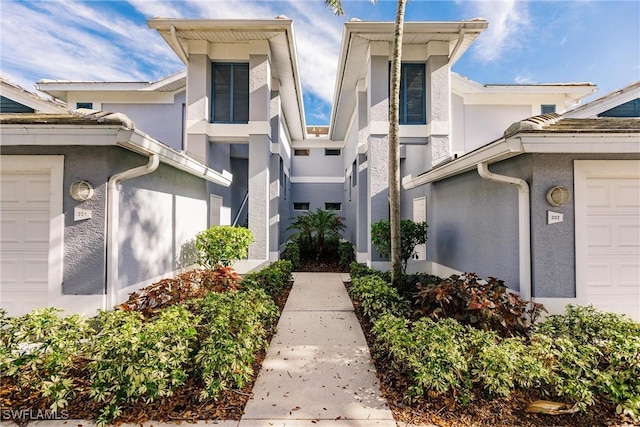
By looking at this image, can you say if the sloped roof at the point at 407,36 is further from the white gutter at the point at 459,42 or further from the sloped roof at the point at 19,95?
the sloped roof at the point at 19,95

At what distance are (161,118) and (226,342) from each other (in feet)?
40.9

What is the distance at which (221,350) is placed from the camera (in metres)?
3.24

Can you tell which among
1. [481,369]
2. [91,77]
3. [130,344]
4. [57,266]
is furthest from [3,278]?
[91,77]

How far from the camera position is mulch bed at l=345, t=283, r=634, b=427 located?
2877 mm

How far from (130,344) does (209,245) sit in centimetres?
483

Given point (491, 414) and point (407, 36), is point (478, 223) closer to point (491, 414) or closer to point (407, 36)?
point (491, 414)

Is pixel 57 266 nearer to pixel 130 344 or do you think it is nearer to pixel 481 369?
pixel 130 344

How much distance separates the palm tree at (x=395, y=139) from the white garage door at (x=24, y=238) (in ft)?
19.9

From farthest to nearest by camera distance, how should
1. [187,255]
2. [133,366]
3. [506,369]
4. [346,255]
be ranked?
[346,255], [187,255], [506,369], [133,366]

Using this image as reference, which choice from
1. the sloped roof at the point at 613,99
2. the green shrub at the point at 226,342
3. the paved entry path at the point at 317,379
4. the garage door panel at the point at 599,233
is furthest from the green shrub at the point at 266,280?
the sloped roof at the point at 613,99

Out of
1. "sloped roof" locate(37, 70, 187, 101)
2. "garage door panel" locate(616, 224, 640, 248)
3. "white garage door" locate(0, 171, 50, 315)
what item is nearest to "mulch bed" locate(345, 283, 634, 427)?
"garage door panel" locate(616, 224, 640, 248)

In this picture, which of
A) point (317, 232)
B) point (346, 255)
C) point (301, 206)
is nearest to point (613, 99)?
point (346, 255)

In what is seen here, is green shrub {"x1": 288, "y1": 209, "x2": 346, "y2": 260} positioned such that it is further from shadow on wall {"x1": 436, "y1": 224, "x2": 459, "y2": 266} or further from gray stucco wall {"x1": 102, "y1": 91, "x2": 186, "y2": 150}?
gray stucco wall {"x1": 102, "y1": 91, "x2": 186, "y2": 150}

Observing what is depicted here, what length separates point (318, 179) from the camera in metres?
17.9
